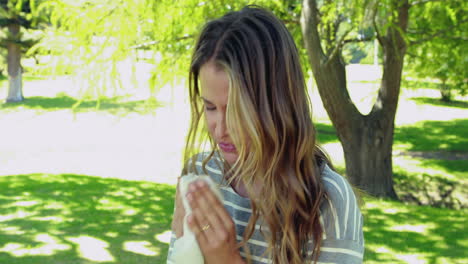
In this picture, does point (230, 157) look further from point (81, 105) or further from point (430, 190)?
point (81, 105)

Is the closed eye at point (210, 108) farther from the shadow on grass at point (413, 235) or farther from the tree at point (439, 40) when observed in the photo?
the tree at point (439, 40)

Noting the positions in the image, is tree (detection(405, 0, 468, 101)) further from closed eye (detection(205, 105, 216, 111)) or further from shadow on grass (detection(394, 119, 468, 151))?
closed eye (detection(205, 105, 216, 111))

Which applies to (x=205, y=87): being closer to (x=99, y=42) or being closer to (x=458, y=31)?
(x=99, y=42)

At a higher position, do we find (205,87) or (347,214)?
(205,87)

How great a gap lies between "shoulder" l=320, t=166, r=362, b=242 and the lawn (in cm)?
64

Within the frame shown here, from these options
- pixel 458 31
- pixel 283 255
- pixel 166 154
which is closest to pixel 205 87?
pixel 283 255

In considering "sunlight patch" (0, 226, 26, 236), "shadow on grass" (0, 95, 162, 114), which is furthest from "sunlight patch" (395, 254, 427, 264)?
"shadow on grass" (0, 95, 162, 114)

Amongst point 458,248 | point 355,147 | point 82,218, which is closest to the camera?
point 458,248

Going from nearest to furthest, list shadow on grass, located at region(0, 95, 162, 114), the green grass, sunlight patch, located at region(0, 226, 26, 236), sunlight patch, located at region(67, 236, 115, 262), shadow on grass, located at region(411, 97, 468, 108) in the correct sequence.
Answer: sunlight patch, located at region(67, 236, 115, 262), the green grass, sunlight patch, located at region(0, 226, 26, 236), shadow on grass, located at region(0, 95, 162, 114), shadow on grass, located at region(411, 97, 468, 108)

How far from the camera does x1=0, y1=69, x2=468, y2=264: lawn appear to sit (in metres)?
5.46

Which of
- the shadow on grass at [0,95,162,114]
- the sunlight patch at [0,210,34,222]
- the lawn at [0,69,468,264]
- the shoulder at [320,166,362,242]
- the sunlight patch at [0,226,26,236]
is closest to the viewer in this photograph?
the shoulder at [320,166,362,242]

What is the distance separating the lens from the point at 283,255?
1.37 metres

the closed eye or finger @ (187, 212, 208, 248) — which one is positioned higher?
the closed eye

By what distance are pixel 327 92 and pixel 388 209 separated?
1686 millimetres
